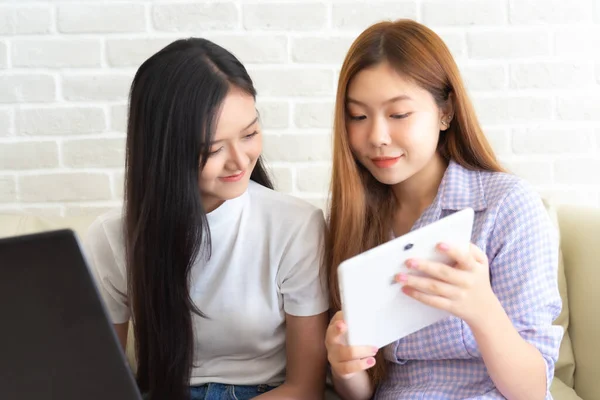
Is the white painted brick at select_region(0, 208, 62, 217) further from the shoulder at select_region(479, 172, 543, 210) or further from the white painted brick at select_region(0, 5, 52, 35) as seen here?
the shoulder at select_region(479, 172, 543, 210)

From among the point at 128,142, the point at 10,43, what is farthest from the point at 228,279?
the point at 10,43

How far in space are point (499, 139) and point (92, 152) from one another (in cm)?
109

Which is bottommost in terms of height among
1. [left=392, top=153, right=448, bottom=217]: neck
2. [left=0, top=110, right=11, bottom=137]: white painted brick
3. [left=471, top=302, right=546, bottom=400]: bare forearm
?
[left=471, top=302, right=546, bottom=400]: bare forearm

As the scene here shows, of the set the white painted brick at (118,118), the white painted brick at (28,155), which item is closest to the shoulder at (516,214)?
the white painted brick at (118,118)

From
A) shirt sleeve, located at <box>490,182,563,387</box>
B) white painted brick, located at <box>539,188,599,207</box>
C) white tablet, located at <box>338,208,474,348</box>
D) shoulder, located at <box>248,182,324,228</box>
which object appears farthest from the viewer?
white painted brick, located at <box>539,188,599,207</box>

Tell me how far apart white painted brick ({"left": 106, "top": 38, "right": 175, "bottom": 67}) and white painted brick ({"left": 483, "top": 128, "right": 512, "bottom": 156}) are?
873 millimetres

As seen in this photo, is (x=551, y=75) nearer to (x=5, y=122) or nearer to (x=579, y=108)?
(x=579, y=108)

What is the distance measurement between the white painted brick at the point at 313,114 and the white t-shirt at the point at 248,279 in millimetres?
491

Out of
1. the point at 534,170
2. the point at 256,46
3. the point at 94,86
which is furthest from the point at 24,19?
the point at 534,170

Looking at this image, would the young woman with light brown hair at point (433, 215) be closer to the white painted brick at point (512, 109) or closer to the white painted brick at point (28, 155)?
the white painted brick at point (512, 109)

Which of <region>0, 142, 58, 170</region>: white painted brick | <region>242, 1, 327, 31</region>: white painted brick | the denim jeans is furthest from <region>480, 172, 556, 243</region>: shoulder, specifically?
<region>0, 142, 58, 170</region>: white painted brick

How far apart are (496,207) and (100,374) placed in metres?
0.78

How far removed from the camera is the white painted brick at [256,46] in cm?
183

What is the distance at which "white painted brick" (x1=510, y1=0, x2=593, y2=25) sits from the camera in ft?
6.02
